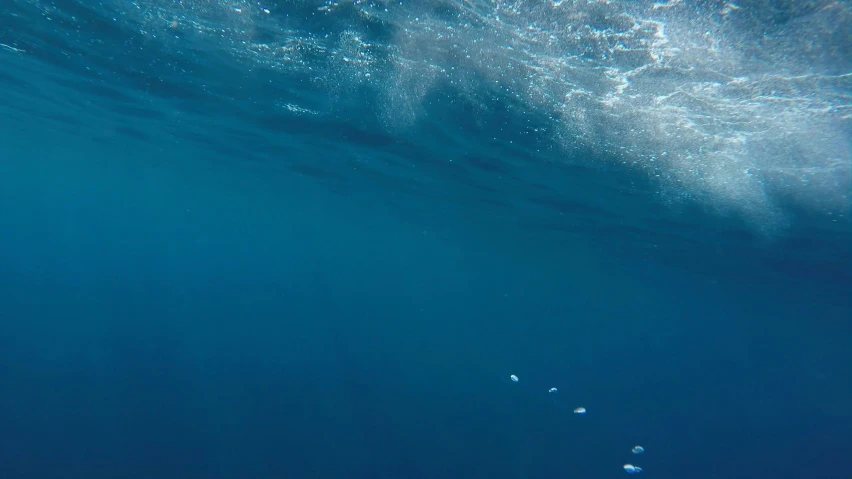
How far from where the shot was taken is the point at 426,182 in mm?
24312

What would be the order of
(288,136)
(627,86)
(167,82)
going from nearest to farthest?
1. (627,86)
2. (167,82)
3. (288,136)

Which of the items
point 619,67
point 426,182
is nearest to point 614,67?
point 619,67

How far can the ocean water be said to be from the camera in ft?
27.6

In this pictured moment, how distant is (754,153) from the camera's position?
1055 centimetres

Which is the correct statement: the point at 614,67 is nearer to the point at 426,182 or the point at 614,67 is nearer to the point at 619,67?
the point at 619,67

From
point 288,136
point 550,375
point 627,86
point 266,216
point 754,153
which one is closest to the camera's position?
point 627,86

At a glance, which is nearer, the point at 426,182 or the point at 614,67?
the point at 614,67

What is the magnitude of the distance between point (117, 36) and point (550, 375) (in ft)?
108

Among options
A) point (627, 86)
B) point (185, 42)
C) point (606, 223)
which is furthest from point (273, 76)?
point (606, 223)

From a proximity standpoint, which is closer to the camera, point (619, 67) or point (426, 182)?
point (619, 67)

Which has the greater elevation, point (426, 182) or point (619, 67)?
point (619, 67)

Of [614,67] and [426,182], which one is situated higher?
[614,67]

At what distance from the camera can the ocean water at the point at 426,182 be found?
841 centimetres

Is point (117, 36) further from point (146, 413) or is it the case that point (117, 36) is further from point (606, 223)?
point (606, 223)
